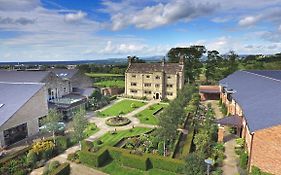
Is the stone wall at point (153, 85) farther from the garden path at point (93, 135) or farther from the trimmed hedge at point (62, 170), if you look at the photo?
the trimmed hedge at point (62, 170)

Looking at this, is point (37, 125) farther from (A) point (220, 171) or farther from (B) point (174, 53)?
(B) point (174, 53)

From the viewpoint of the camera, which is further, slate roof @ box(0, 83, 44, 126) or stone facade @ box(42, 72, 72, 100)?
stone facade @ box(42, 72, 72, 100)

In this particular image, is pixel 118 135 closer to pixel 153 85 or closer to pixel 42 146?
pixel 42 146

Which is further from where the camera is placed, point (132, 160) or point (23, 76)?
point (23, 76)

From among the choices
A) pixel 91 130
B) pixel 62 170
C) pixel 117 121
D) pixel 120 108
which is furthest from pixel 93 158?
pixel 120 108

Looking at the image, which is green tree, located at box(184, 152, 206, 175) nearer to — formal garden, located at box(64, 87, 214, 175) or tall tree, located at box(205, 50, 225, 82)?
formal garden, located at box(64, 87, 214, 175)

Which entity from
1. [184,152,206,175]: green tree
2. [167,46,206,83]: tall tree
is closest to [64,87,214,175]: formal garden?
[184,152,206,175]: green tree
